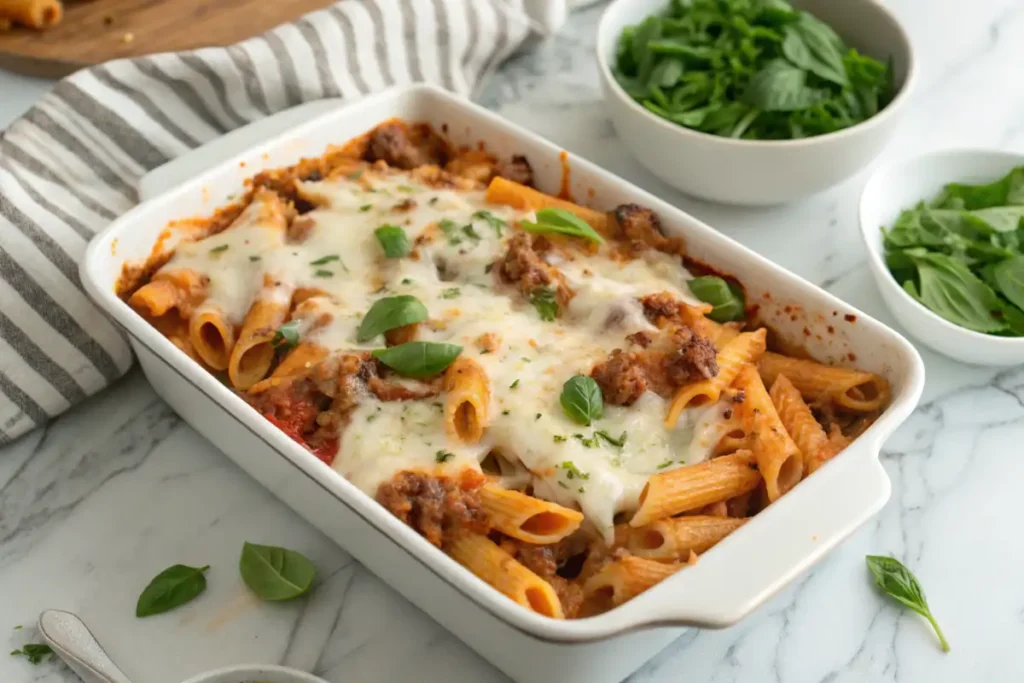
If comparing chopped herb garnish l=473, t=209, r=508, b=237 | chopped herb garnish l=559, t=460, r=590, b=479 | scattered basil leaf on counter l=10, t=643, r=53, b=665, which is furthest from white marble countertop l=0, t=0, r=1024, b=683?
chopped herb garnish l=473, t=209, r=508, b=237

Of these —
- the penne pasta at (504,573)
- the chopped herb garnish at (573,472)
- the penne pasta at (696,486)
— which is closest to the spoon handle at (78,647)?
the penne pasta at (504,573)

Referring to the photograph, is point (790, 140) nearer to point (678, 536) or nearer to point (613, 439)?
point (613, 439)

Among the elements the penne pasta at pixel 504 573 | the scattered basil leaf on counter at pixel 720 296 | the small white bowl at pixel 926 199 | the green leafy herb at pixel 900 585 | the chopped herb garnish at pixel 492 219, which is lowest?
the green leafy herb at pixel 900 585

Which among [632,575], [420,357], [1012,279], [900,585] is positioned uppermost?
[420,357]

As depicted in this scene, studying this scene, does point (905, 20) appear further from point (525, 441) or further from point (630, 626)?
point (630, 626)

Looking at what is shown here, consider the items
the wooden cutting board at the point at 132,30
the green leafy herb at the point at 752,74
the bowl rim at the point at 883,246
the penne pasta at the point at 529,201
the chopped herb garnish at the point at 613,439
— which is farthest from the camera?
Answer: the wooden cutting board at the point at 132,30

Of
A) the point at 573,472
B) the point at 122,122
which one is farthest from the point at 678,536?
the point at 122,122

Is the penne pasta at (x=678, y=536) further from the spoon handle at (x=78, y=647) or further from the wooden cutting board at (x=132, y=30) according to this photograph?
the wooden cutting board at (x=132, y=30)
